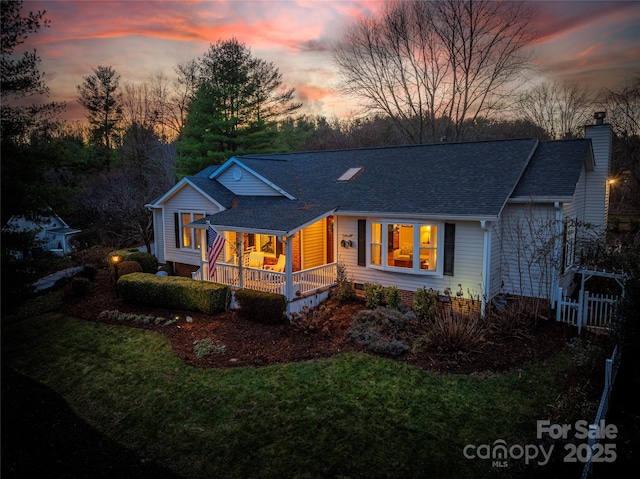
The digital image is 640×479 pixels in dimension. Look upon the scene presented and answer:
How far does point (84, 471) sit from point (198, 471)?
5.92ft

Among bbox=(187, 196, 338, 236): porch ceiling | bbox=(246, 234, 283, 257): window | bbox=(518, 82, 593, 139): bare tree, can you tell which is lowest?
bbox=(246, 234, 283, 257): window

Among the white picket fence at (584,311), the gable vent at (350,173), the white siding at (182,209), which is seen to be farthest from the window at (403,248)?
the white siding at (182,209)

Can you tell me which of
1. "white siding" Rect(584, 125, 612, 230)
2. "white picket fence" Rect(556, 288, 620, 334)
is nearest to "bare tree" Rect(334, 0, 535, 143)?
"white siding" Rect(584, 125, 612, 230)

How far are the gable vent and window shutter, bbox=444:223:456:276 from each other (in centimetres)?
535

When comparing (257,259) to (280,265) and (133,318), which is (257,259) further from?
(133,318)

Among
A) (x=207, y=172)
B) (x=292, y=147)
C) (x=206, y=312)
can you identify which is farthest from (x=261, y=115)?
(x=206, y=312)

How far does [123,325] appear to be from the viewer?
41.5ft

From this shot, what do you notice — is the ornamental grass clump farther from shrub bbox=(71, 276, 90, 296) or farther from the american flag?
shrub bbox=(71, 276, 90, 296)

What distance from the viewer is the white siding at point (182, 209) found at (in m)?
17.1

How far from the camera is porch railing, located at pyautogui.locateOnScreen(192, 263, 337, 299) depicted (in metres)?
13.0

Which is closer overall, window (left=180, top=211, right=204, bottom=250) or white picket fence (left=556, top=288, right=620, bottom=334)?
white picket fence (left=556, top=288, right=620, bottom=334)

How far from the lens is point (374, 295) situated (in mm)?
12984

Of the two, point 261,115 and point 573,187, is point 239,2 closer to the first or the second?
point 573,187

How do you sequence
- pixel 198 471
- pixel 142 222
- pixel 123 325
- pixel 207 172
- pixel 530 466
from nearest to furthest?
pixel 530 466 → pixel 198 471 → pixel 123 325 → pixel 207 172 → pixel 142 222
